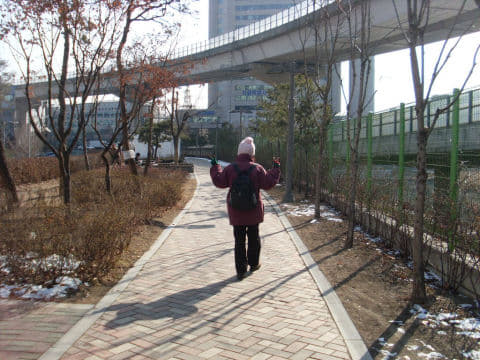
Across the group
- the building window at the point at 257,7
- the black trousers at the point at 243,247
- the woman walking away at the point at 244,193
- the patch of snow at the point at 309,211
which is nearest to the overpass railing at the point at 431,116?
the patch of snow at the point at 309,211

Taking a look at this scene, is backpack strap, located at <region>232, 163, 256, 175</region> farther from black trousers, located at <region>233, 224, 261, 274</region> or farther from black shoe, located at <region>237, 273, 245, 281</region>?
black shoe, located at <region>237, 273, 245, 281</region>

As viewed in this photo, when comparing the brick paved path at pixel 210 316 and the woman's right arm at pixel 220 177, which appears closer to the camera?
the brick paved path at pixel 210 316

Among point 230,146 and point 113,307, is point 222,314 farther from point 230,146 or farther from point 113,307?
point 230,146

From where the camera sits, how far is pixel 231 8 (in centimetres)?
12100

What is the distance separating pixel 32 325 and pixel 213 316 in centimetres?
162

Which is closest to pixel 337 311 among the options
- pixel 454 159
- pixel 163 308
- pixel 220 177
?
pixel 163 308

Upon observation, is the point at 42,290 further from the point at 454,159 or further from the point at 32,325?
the point at 454,159

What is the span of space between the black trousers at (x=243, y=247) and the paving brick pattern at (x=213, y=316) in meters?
0.18

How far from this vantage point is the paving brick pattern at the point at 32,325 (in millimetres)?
3705

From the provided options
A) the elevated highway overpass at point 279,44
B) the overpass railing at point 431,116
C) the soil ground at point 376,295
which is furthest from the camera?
the elevated highway overpass at point 279,44

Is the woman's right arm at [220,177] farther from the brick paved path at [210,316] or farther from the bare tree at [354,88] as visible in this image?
the bare tree at [354,88]

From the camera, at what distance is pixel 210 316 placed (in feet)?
14.7

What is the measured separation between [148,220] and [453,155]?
235 inches

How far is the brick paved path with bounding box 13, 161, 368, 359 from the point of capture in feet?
12.3
